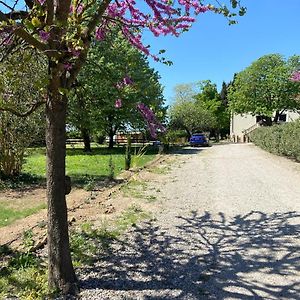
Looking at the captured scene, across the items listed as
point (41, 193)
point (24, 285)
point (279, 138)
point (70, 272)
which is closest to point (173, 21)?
point (70, 272)

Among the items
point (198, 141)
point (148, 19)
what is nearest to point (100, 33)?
point (148, 19)

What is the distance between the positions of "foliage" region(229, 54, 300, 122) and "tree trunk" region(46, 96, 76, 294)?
35494 mm

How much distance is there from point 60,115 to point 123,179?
26.5 feet

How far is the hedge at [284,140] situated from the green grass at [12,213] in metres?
11.8

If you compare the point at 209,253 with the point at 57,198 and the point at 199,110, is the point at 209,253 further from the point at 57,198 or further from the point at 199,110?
the point at 199,110

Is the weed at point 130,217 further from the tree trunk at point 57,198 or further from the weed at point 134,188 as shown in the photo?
the tree trunk at point 57,198

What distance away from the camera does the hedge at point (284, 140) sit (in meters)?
16.2

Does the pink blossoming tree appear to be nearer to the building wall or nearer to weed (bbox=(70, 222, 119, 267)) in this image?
weed (bbox=(70, 222, 119, 267))

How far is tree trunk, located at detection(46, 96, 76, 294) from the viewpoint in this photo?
3688 millimetres

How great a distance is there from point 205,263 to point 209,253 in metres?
0.37

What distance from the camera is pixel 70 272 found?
3814 millimetres

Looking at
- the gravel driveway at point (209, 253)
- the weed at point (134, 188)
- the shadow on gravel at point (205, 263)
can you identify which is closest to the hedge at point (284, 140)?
the gravel driveway at point (209, 253)

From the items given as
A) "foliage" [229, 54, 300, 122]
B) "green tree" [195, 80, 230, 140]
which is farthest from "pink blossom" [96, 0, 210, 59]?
"green tree" [195, 80, 230, 140]

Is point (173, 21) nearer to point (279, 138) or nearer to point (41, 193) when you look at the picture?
point (41, 193)
